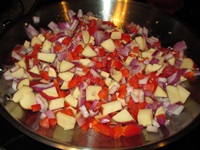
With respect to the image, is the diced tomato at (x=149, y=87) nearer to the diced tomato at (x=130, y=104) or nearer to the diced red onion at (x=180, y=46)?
the diced tomato at (x=130, y=104)

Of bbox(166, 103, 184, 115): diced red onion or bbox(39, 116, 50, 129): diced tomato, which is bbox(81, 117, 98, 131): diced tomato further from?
bbox(166, 103, 184, 115): diced red onion

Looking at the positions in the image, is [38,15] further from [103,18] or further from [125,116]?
[125,116]

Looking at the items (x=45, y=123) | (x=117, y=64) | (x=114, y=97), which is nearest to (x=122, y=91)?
(x=114, y=97)

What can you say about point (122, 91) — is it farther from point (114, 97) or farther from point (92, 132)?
point (92, 132)

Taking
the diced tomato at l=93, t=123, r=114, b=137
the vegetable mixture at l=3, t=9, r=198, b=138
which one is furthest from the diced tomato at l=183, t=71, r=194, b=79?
the diced tomato at l=93, t=123, r=114, b=137

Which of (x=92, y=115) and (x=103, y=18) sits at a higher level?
(x=103, y=18)

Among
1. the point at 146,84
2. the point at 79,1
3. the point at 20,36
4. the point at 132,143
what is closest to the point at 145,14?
the point at 79,1
